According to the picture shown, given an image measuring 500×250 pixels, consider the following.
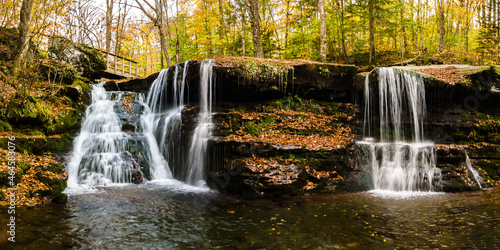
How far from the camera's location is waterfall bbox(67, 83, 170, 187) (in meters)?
8.33

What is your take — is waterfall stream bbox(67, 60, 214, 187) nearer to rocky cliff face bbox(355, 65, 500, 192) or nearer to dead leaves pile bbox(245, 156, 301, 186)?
dead leaves pile bbox(245, 156, 301, 186)

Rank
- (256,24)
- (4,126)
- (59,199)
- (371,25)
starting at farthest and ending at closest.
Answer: (371,25)
(256,24)
(4,126)
(59,199)

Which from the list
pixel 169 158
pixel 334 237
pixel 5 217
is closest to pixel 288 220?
pixel 334 237

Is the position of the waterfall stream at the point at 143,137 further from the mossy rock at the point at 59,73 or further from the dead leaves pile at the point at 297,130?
the dead leaves pile at the point at 297,130

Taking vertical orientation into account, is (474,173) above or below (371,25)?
below

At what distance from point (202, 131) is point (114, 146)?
10.6 ft

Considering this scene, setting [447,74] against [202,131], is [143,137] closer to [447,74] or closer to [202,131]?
[202,131]

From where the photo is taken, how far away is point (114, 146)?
364 inches

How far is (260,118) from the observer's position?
9953 mm

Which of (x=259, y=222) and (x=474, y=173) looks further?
(x=474, y=173)

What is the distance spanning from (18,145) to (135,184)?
3.23 metres

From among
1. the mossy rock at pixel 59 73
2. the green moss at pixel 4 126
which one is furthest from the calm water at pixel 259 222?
the mossy rock at pixel 59 73

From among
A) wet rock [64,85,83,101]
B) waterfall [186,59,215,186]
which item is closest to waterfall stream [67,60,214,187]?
waterfall [186,59,215,186]

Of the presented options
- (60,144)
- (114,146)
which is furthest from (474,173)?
(60,144)
